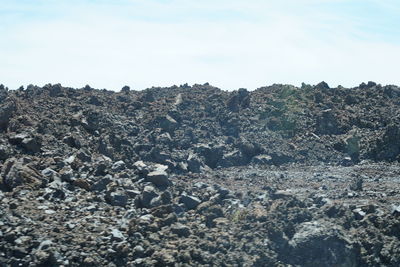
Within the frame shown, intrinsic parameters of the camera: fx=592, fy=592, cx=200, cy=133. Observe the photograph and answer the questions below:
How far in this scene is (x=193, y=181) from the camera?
2452cm

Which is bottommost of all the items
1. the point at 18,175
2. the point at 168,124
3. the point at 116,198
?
the point at 116,198

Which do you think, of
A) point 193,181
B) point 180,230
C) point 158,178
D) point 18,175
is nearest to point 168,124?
point 193,181

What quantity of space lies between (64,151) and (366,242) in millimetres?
11202

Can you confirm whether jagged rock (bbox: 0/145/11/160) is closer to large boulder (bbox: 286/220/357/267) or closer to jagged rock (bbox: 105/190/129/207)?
jagged rock (bbox: 105/190/129/207)

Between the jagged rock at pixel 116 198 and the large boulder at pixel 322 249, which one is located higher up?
the jagged rock at pixel 116 198

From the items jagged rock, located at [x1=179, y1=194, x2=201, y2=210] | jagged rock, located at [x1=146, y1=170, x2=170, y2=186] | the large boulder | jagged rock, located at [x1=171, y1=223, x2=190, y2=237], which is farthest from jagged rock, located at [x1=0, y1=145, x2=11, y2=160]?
the large boulder

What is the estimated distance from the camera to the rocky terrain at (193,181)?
16.9 metres

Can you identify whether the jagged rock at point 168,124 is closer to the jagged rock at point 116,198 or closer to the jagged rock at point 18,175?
the jagged rock at point 116,198

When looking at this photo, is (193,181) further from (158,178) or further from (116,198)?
(116,198)

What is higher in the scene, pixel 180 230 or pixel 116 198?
pixel 116 198

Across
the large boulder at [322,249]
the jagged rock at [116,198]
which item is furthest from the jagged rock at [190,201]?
the large boulder at [322,249]

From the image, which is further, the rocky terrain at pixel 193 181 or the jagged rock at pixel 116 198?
the jagged rock at pixel 116 198

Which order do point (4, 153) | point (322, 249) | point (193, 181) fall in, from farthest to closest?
point (193, 181)
point (4, 153)
point (322, 249)

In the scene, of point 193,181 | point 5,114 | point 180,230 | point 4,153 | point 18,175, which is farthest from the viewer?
point 193,181
